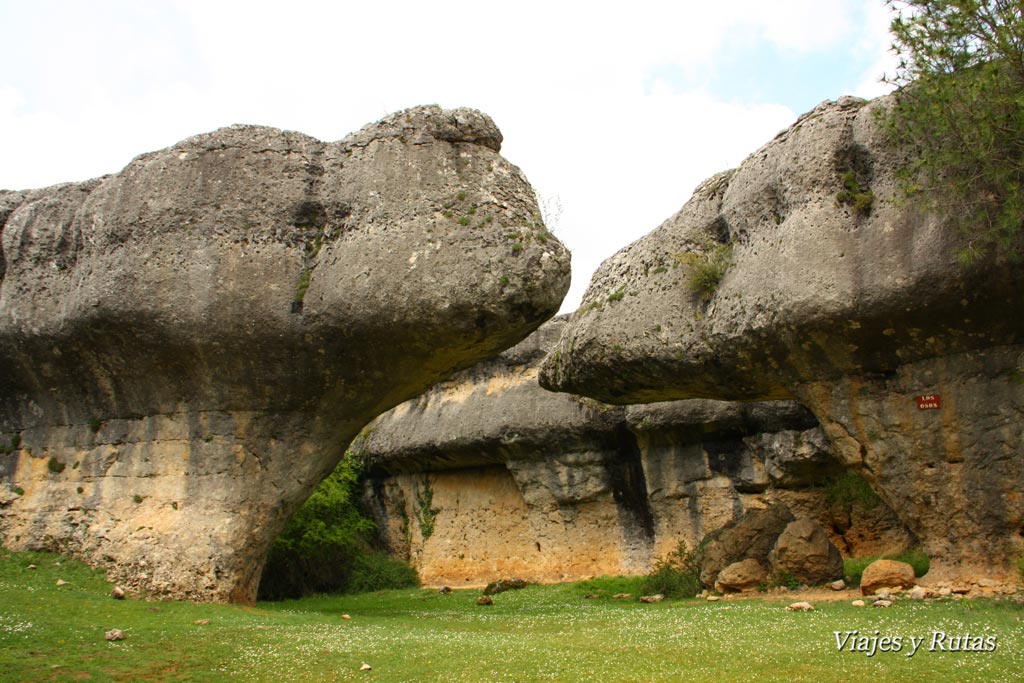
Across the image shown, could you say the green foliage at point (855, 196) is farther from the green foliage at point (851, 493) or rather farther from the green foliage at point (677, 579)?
the green foliage at point (677, 579)

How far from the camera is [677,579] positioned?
15211 millimetres

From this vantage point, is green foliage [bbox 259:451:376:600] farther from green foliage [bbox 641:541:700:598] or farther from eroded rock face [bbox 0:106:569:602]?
green foliage [bbox 641:541:700:598]

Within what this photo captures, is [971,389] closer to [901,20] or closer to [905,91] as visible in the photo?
[905,91]

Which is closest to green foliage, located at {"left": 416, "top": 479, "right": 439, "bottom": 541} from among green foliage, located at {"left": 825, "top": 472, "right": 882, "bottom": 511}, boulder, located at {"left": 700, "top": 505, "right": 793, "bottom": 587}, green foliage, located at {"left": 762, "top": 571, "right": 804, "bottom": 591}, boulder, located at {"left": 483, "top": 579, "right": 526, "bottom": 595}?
boulder, located at {"left": 483, "top": 579, "right": 526, "bottom": 595}

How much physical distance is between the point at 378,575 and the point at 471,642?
14072mm

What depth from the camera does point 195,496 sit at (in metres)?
12.0

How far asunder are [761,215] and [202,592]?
917cm

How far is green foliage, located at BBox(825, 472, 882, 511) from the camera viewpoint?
16391 mm

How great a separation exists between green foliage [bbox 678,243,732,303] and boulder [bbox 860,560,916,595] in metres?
4.32

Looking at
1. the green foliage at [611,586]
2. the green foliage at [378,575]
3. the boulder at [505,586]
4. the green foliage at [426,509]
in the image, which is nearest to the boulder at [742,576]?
the green foliage at [611,586]

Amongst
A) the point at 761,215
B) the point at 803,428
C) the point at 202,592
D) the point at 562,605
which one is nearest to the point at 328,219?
the point at 202,592

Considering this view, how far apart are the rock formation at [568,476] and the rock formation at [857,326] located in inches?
123

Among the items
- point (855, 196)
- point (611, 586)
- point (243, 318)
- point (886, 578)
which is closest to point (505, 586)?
point (611, 586)

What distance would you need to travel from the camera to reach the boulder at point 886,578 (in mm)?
11602
